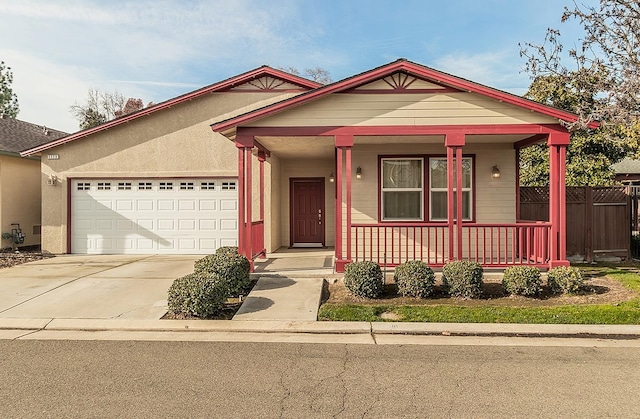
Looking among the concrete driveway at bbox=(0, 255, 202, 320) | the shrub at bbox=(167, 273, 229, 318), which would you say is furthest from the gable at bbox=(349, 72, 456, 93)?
the concrete driveway at bbox=(0, 255, 202, 320)

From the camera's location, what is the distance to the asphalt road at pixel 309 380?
3597mm

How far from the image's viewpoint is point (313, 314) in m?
6.49

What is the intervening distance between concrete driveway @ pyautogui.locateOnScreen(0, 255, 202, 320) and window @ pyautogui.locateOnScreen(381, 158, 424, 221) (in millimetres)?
5044

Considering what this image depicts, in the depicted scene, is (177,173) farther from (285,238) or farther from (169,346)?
(169,346)

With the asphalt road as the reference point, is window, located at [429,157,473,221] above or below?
above

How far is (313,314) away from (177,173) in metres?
7.58

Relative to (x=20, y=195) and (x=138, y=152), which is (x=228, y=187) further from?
(x=20, y=195)

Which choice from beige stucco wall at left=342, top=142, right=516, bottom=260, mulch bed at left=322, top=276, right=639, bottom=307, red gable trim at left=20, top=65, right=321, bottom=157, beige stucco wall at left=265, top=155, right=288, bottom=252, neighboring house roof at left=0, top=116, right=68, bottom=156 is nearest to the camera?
mulch bed at left=322, top=276, right=639, bottom=307

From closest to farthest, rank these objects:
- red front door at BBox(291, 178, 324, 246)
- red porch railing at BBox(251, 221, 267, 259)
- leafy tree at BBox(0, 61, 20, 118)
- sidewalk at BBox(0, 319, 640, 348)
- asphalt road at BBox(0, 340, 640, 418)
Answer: asphalt road at BBox(0, 340, 640, 418) < sidewalk at BBox(0, 319, 640, 348) < red porch railing at BBox(251, 221, 267, 259) < red front door at BBox(291, 178, 324, 246) < leafy tree at BBox(0, 61, 20, 118)

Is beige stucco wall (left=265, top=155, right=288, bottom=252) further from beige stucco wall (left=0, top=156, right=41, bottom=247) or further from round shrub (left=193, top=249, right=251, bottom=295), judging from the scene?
beige stucco wall (left=0, top=156, right=41, bottom=247)

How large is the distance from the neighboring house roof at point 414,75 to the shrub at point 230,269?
2874 millimetres

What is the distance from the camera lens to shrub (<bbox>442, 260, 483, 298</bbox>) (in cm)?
717

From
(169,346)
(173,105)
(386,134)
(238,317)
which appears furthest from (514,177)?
(173,105)

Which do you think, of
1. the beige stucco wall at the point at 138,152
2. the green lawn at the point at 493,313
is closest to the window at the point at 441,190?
the green lawn at the point at 493,313
